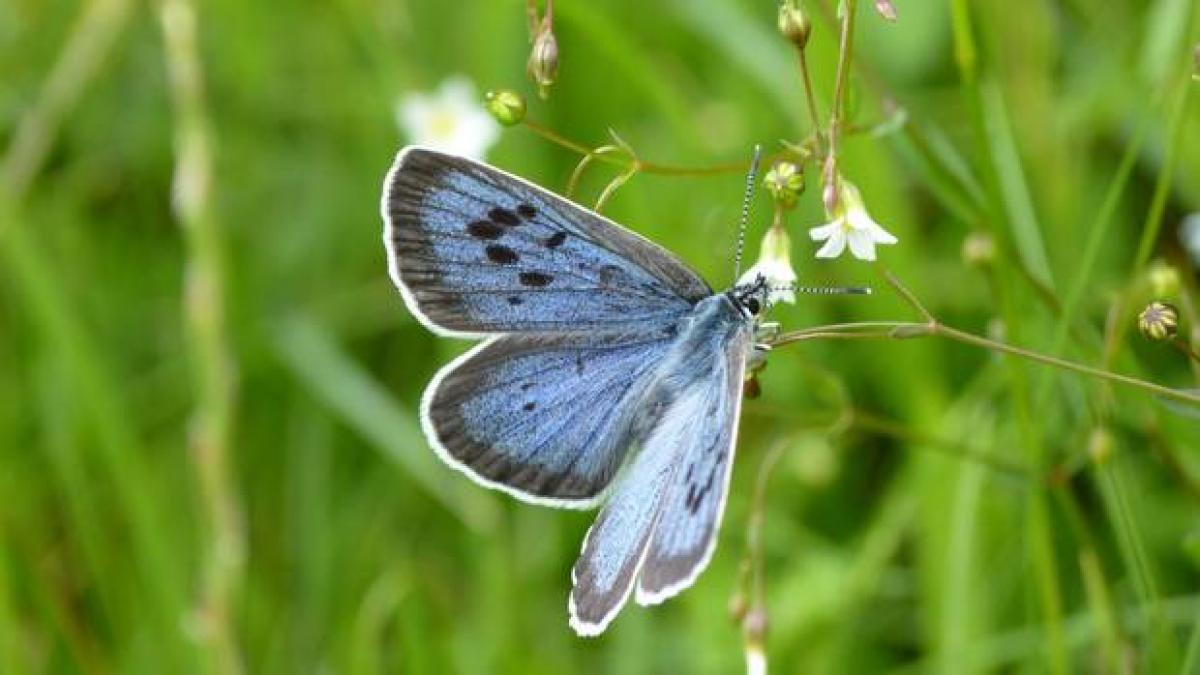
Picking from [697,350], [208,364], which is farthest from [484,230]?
[208,364]

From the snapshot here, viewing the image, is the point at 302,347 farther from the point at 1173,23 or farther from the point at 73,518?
the point at 1173,23

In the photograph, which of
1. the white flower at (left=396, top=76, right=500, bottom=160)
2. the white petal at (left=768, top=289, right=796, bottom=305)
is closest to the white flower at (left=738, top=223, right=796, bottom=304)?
the white petal at (left=768, top=289, right=796, bottom=305)

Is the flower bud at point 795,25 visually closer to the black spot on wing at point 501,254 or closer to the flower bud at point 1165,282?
the black spot on wing at point 501,254

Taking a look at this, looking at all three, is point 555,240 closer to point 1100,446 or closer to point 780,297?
point 780,297

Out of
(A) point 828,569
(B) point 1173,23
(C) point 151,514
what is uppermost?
(B) point 1173,23

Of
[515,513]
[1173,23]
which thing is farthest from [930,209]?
[515,513]

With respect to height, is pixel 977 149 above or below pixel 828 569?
above
